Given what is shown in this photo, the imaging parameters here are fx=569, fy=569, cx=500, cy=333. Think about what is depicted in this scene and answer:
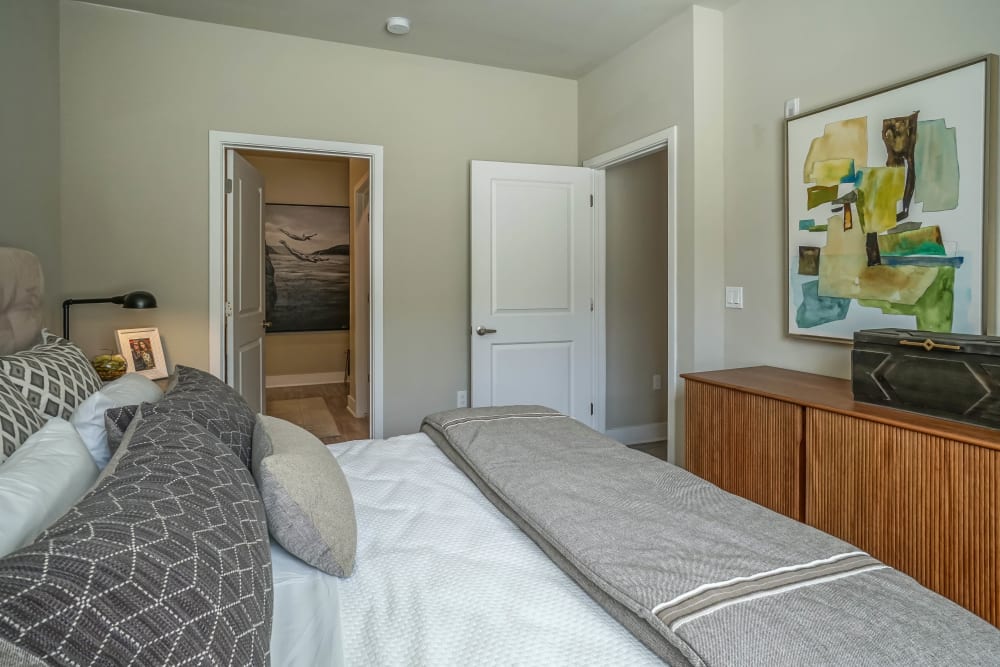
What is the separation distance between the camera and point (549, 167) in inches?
150

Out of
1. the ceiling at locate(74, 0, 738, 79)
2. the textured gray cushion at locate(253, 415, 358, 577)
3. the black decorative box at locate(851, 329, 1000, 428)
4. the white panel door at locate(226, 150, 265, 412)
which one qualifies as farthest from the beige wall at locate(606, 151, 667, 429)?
the textured gray cushion at locate(253, 415, 358, 577)

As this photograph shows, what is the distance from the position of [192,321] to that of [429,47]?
7.09 feet

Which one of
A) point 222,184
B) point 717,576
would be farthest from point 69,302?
point 717,576

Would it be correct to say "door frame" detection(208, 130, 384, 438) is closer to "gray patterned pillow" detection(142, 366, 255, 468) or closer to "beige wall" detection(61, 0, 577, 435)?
"beige wall" detection(61, 0, 577, 435)

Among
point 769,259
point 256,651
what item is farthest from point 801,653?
point 769,259

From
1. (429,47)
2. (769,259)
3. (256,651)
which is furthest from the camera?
(429,47)

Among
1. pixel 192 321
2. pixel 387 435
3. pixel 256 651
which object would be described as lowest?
pixel 387 435

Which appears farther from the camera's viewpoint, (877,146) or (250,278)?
(250,278)

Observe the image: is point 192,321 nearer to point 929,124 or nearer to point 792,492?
point 792,492

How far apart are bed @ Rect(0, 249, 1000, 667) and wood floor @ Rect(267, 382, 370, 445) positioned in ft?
10.3

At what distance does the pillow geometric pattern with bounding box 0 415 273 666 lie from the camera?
0.52m

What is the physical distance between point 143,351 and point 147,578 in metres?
2.74

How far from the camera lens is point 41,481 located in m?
0.90

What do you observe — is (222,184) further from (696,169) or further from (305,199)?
(305,199)
